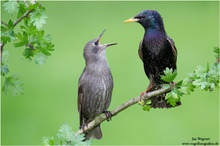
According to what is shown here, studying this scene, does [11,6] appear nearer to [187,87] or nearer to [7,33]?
[7,33]

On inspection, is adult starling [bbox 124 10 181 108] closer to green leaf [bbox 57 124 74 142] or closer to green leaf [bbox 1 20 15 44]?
green leaf [bbox 57 124 74 142]

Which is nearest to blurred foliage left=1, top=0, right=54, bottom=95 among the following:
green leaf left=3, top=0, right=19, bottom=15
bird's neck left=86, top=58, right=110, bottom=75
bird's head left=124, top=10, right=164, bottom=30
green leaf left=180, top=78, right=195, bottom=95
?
green leaf left=3, top=0, right=19, bottom=15

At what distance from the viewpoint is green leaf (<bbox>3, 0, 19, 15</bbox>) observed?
3.50m

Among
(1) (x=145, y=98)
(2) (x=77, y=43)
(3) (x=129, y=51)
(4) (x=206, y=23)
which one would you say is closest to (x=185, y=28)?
(4) (x=206, y=23)

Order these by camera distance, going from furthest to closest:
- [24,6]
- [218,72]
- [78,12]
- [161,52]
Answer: [78,12] < [161,52] < [24,6] < [218,72]

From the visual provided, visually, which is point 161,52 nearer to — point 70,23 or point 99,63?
point 99,63

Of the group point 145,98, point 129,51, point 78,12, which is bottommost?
point 145,98

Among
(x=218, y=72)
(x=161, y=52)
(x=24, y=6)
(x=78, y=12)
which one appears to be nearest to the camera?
(x=218, y=72)

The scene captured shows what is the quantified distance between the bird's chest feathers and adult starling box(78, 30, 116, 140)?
31 centimetres

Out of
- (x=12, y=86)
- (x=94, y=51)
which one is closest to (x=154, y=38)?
(x=94, y=51)

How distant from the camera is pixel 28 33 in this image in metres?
3.55

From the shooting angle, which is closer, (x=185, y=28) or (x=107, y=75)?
(x=107, y=75)

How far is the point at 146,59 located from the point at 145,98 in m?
0.95

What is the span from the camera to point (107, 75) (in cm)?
469
